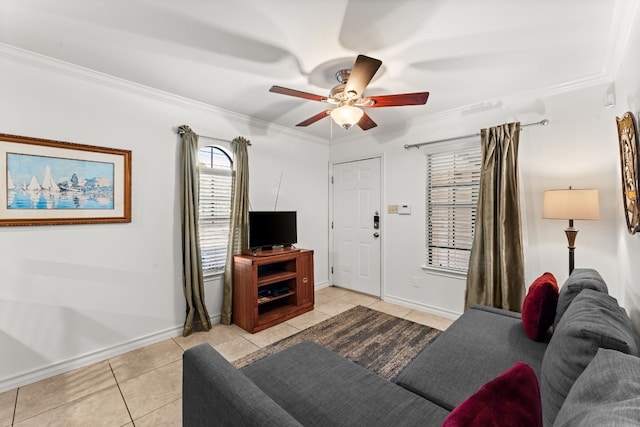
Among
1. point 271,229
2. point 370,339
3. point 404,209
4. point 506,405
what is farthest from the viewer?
point 404,209

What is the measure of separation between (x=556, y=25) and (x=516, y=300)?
2349mm

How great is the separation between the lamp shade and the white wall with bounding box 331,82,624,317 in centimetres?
37

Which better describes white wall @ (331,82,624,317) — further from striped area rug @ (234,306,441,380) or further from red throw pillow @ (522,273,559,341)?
red throw pillow @ (522,273,559,341)

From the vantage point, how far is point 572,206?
91.2 inches

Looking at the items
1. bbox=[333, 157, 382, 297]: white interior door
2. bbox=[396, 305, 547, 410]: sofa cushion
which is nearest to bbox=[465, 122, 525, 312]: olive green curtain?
bbox=[396, 305, 547, 410]: sofa cushion

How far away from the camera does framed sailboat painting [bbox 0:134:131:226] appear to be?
2.14m

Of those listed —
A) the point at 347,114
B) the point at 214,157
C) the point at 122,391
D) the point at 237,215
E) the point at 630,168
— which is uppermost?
the point at 347,114

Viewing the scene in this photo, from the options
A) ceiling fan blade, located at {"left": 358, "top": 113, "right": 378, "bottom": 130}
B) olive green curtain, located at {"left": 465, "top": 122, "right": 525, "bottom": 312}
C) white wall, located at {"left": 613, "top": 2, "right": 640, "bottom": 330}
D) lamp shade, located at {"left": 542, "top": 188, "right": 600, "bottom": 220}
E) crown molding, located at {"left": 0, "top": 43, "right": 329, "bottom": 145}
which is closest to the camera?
white wall, located at {"left": 613, "top": 2, "right": 640, "bottom": 330}

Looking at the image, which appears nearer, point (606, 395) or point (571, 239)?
point (606, 395)

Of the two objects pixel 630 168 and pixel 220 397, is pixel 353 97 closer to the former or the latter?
pixel 630 168

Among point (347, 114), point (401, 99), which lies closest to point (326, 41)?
point (347, 114)

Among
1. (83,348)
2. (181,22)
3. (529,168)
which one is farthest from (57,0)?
(529,168)

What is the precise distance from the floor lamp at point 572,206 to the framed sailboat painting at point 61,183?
3796 millimetres

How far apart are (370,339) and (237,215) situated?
2.02m
